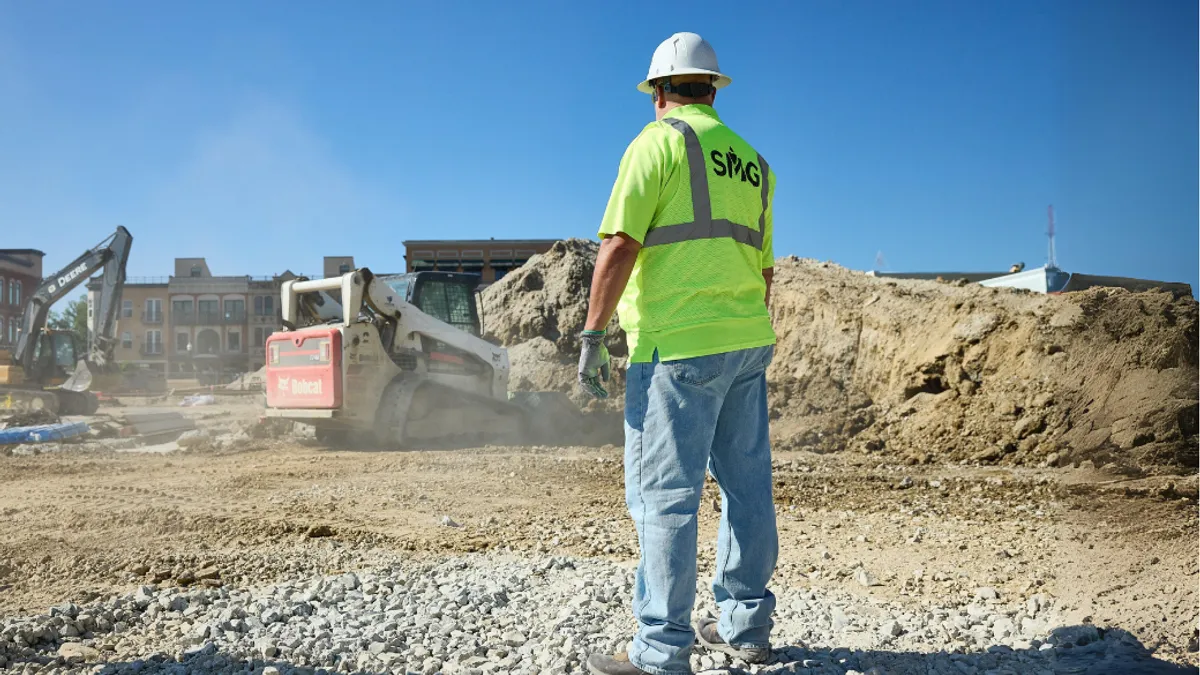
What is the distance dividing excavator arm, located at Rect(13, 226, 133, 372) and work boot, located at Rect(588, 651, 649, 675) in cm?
1975

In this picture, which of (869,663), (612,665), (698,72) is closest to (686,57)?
(698,72)

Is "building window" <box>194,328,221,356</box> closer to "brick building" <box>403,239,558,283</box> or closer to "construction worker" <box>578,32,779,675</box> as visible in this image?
"brick building" <box>403,239,558,283</box>

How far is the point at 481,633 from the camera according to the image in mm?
Result: 3555

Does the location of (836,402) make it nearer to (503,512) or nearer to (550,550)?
(503,512)

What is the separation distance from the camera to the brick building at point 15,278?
4616cm

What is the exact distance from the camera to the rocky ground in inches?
133

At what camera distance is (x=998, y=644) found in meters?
3.47

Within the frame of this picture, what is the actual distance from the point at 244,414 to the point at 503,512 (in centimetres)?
1308

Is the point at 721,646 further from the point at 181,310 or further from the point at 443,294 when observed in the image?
the point at 181,310

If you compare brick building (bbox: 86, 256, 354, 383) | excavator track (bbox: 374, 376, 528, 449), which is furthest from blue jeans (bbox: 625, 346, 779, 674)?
brick building (bbox: 86, 256, 354, 383)

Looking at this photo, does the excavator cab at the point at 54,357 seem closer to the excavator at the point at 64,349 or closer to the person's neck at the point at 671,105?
the excavator at the point at 64,349

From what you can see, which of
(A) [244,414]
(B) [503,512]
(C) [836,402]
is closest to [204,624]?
(B) [503,512]

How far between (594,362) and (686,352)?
0.36 meters

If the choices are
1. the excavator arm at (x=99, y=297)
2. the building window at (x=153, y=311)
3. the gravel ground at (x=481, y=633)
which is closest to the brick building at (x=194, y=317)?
the building window at (x=153, y=311)
